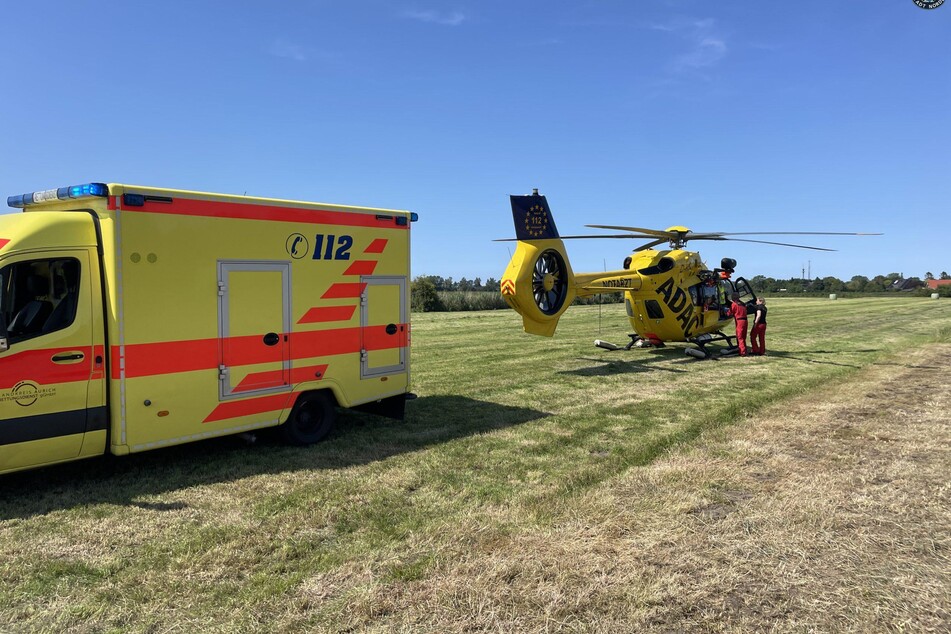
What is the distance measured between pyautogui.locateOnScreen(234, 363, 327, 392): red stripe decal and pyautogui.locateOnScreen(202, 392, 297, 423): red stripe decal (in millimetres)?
156

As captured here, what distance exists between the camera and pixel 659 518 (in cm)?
524

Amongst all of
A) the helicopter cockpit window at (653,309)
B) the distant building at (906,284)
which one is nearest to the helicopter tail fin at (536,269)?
the helicopter cockpit window at (653,309)

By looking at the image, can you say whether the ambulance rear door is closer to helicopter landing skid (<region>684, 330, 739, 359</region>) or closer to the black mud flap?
the black mud flap

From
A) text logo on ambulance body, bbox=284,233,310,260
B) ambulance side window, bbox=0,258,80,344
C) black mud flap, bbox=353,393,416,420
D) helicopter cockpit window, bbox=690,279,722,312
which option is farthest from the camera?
helicopter cockpit window, bbox=690,279,722,312

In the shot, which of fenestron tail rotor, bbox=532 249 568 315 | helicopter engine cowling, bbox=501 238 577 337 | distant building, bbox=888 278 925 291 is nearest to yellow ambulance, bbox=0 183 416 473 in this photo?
helicopter engine cowling, bbox=501 238 577 337

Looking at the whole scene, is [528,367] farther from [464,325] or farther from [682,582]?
[464,325]

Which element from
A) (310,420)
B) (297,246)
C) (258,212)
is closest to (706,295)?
(310,420)

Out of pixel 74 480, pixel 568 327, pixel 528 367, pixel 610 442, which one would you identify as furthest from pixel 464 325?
pixel 74 480

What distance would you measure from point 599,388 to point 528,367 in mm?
2910

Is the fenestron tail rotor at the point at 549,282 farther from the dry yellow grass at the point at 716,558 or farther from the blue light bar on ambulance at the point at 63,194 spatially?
the blue light bar on ambulance at the point at 63,194

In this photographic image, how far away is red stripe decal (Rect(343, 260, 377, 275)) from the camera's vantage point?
25.7 ft

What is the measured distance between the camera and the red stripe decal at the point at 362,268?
784 cm

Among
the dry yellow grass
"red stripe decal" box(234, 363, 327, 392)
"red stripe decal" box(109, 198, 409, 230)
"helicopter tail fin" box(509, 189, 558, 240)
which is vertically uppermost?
"helicopter tail fin" box(509, 189, 558, 240)

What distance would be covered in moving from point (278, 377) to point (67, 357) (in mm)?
2113
